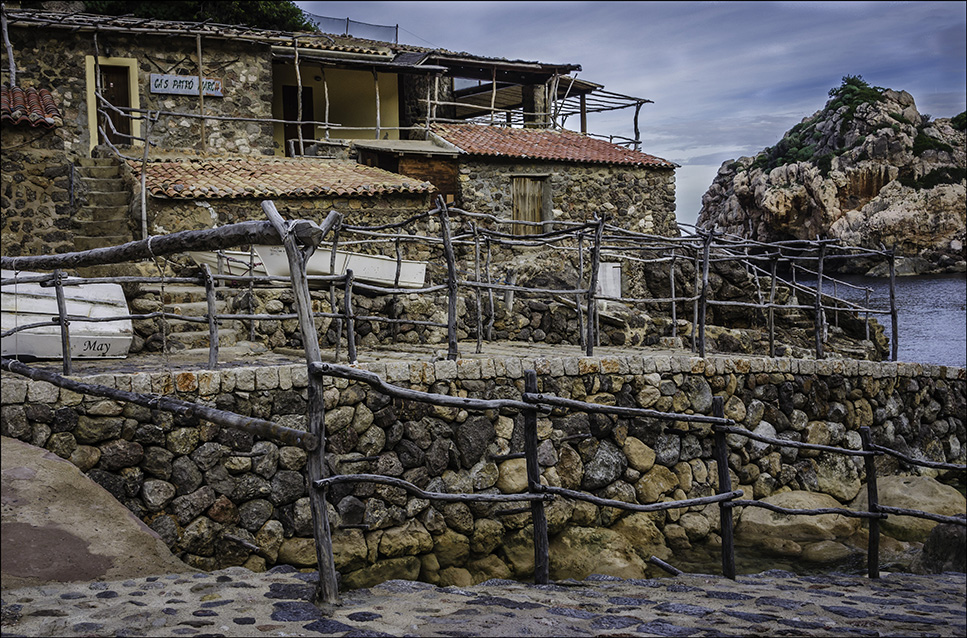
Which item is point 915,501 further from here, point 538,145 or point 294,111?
point 294,111

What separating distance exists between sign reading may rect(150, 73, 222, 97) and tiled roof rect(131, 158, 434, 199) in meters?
1.79

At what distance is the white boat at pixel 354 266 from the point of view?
30.1 ft

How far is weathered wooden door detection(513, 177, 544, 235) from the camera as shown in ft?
57.8

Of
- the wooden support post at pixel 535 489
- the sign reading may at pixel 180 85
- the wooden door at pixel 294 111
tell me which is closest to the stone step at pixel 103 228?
the sign reading may at pixel 180 85

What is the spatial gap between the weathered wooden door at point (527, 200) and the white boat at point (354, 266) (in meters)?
7.60

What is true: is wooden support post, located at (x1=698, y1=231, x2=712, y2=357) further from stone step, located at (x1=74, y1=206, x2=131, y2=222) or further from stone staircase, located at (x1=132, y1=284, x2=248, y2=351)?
stone step, located at (x1=74, y1=206, x2=131, y2=222)

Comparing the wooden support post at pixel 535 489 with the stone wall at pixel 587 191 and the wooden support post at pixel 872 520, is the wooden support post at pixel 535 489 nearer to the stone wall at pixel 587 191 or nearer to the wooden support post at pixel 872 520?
the wooden support post at pixel 872 520

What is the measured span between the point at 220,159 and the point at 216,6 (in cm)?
699

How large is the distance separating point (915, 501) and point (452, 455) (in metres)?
4.47

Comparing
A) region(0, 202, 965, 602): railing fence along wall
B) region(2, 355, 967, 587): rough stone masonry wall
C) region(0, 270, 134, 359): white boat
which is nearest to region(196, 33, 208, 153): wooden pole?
region(0, 270, 134, 359): white boat

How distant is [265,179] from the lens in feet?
43.9

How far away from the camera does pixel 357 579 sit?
5949 millimetres

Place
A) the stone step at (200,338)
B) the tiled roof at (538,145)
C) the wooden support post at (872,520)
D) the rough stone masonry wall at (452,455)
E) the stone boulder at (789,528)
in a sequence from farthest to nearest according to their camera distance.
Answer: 1. the tiled roof at (538,145)
2. the stone step at (200,338)
3. the stone boulder at (789,528)
4. the rough stone masonry wall at (452,455)
5. the wooden support post at (872,520)

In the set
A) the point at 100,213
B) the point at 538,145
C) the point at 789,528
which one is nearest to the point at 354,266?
the point at 100,213
